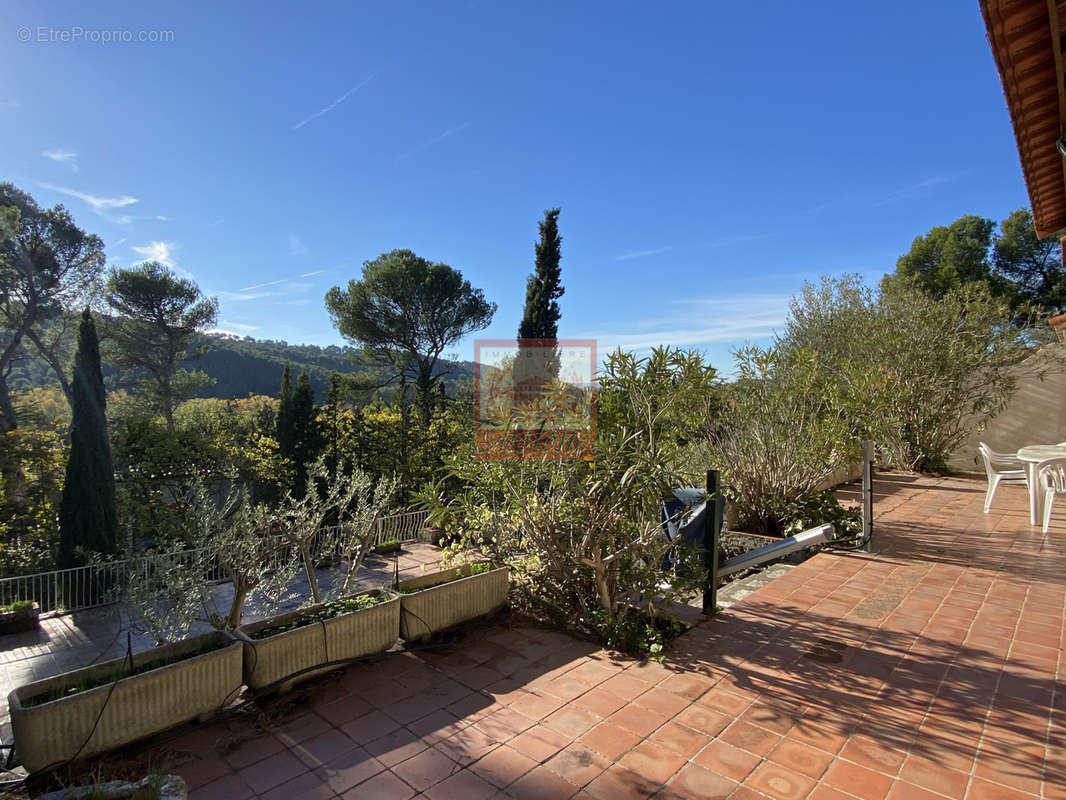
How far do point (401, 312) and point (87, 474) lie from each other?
11.0m

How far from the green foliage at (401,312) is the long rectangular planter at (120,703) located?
15533mm

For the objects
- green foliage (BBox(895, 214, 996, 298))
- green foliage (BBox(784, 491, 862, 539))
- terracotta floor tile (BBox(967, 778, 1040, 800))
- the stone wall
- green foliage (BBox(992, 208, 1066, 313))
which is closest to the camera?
terracotta floor tile (BBox(967, 778, 1040, 800))

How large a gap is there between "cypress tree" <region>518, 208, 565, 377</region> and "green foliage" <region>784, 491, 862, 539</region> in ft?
38.8

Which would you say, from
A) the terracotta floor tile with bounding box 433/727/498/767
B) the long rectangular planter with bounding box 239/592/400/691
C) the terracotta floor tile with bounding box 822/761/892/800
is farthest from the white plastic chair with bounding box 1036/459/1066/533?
the long rectangular planter with bounding box 239/592/400/691

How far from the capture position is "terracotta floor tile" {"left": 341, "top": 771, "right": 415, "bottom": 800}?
70.4 inches

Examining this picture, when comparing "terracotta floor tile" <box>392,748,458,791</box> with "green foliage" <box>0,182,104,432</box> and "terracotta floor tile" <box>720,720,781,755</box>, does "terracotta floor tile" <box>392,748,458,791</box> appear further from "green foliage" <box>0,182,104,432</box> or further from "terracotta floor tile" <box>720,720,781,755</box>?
"green foliage" <box>0,182,104,432</box>

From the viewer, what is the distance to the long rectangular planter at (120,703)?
1888 millimetres

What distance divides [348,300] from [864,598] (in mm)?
Answer: 17628

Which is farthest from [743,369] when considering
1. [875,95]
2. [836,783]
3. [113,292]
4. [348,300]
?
[113,292]

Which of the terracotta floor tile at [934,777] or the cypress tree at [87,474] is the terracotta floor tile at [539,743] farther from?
the cypress tree at [87,474]

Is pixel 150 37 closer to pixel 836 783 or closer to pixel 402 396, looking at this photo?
pixel 836 783

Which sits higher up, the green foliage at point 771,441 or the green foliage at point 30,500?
the green foliage at point 771,441

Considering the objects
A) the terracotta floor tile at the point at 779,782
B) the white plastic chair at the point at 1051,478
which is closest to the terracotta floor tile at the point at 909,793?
the terracotta floor tile at the point at 779,782

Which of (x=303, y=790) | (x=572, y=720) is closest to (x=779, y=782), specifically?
(x=572, y=720)
